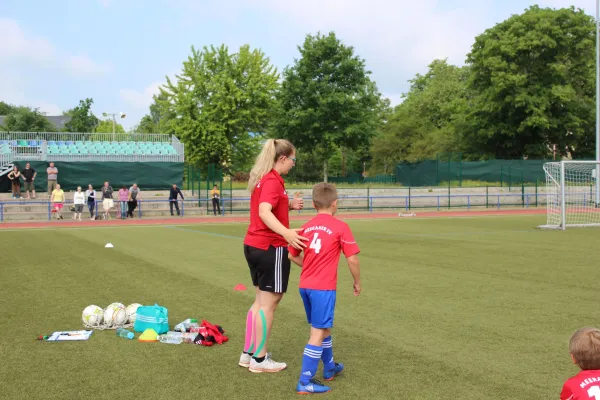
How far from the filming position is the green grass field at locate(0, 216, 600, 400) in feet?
15.7

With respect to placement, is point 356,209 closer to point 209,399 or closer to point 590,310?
point 590,310

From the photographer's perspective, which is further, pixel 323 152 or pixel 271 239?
pixel 323 152

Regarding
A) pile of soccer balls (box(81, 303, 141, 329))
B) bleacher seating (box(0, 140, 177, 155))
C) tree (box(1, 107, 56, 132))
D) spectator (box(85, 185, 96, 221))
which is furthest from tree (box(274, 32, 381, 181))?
pile of soccer balls (box(81, 303, 141, 329))

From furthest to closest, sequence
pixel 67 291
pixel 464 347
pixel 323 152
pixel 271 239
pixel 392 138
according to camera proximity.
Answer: pixel 392 138 < pixel 323 152 < pixel 67 291 < pixel 464 347 < pixel 271 239

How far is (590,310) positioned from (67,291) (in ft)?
24.2

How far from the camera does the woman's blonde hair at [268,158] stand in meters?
4.91

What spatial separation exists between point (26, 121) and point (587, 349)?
236 feet

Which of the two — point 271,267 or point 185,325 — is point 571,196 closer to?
point 185,325

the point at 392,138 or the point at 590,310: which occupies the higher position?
the point at 392,138

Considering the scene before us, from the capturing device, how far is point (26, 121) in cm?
6694

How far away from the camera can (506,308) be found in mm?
7703

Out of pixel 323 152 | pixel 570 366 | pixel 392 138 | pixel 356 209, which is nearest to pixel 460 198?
pixel 356 209

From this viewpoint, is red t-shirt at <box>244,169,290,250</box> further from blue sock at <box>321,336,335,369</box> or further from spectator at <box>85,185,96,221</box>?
spectator at <box>85,185,96,221</box>

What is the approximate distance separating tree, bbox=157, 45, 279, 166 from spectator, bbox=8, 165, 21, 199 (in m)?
21.9
